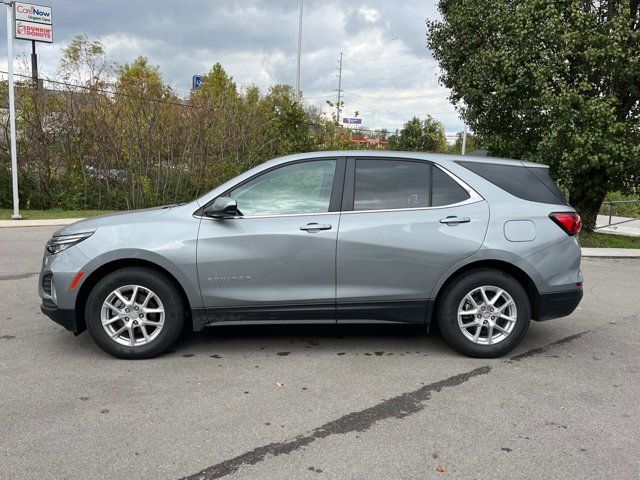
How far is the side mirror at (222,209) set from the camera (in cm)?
429

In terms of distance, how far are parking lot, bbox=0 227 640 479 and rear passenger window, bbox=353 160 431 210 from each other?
1337mm

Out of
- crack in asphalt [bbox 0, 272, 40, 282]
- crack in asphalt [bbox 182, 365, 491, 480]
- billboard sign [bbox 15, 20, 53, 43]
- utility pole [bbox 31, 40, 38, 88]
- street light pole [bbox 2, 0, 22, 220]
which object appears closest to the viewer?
crack in asphalt [bbox 182, 365, 491, 480]

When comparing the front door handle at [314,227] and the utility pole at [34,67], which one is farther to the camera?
the utility pole at [34,67]

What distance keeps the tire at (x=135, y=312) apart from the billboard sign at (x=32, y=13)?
1589 cm

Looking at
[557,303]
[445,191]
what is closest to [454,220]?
[445,191]

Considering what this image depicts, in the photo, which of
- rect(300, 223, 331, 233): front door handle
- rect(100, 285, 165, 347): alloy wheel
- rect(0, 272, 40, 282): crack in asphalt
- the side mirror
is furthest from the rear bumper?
rect(0, 272, 40, 282): crack in asphalt

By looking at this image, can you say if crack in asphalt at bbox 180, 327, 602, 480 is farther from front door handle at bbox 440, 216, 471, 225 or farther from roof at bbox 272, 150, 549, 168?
roof at bbox 272, 150, 549, 168

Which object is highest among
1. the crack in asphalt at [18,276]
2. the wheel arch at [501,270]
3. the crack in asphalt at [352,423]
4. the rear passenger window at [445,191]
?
the rear passenger window at [445,191]

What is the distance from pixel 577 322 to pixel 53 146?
1757cm

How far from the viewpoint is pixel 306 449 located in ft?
10.1

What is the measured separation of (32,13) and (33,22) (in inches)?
15.4

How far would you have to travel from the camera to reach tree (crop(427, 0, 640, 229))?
39.1 feet

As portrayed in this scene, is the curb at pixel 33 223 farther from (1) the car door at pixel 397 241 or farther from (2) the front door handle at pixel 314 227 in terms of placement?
(1) the car door at pixel 397 241

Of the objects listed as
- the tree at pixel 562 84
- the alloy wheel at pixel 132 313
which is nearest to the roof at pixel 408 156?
the alloy wheel at pixel 132 313
